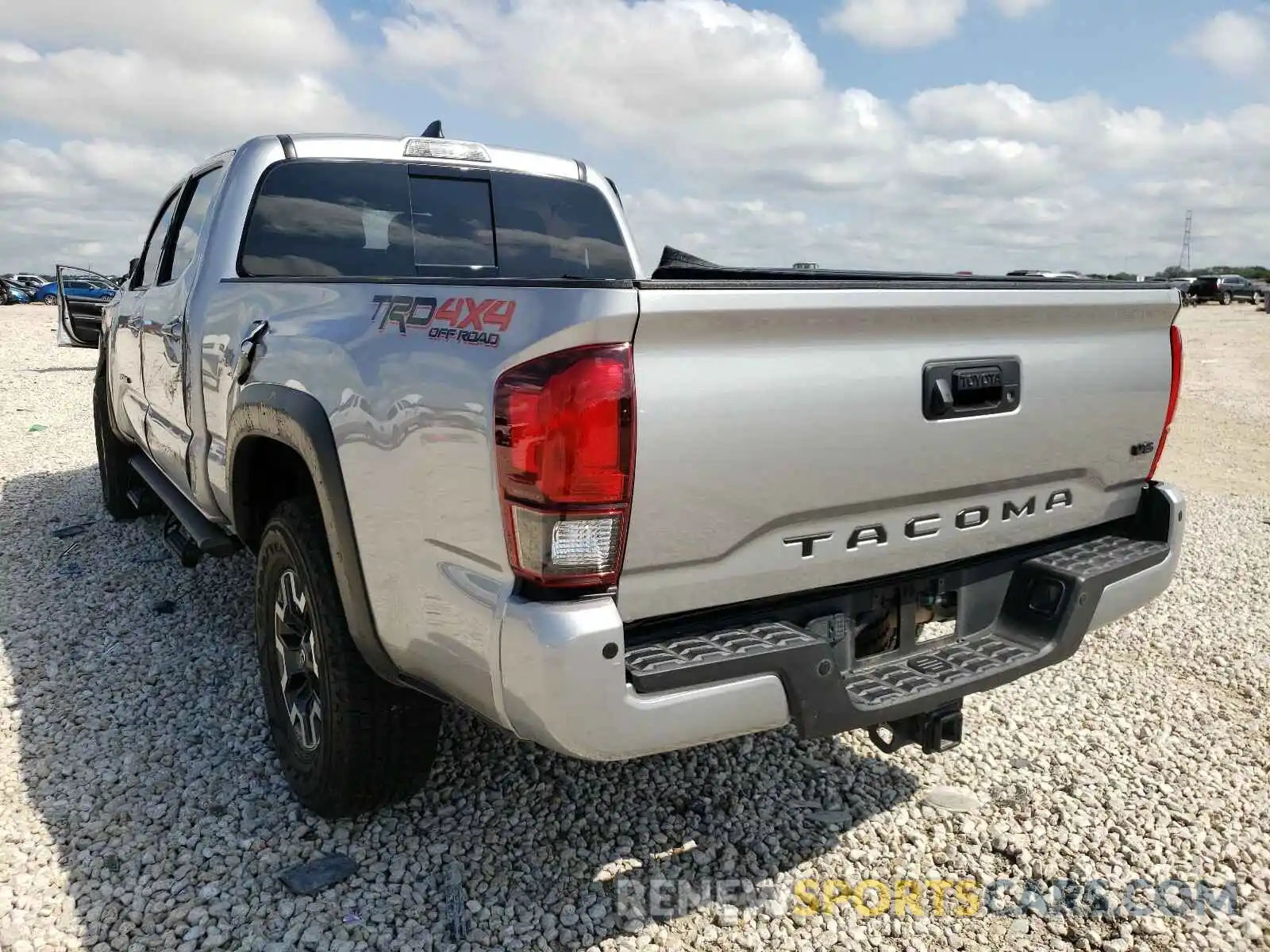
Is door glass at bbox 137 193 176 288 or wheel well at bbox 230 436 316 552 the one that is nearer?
wheel well at bbox 230 436 316 552

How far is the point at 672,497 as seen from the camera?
206cm

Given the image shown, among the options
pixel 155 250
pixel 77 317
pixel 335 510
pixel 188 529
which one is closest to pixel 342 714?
pixel 335 510

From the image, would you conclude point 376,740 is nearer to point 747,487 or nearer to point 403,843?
point 403,843

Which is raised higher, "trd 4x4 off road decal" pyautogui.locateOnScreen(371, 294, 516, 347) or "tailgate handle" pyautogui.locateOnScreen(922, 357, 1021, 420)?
"trd 4x4 off road decal" pyautogui.locateOnScreen(371, 294, 516, 347)

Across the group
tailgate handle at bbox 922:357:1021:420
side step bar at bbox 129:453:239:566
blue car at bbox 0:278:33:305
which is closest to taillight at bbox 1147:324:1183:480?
tailgate handle at bbox 922:357:1021:420

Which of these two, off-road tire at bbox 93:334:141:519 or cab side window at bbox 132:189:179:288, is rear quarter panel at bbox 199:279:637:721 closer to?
cab side window at bbox 132:189:179:288

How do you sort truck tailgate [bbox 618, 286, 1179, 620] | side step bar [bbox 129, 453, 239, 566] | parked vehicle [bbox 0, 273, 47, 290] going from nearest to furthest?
truck tailgate [bbox 618, 286, 1179, 620] < side step bar [bbox 129, 453, 239, 566] < parked vehicle [bbox 0, 273, 47, 290]

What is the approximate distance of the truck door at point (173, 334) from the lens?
4012 mm

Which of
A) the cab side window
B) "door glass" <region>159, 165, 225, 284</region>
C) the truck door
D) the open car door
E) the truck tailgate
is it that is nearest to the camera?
the truck tailgate

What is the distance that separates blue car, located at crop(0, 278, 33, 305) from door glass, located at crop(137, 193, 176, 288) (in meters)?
41.4

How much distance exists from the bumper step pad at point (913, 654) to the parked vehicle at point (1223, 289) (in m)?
56.3

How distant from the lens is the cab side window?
4.93 m

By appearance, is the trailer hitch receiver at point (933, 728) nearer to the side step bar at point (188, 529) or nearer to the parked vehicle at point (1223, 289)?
the side step bar at point (188, 529)

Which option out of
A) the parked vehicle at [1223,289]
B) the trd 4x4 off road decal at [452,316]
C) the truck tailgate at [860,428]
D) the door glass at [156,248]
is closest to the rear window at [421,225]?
the trd 4x4 off road decal at [452,316]
